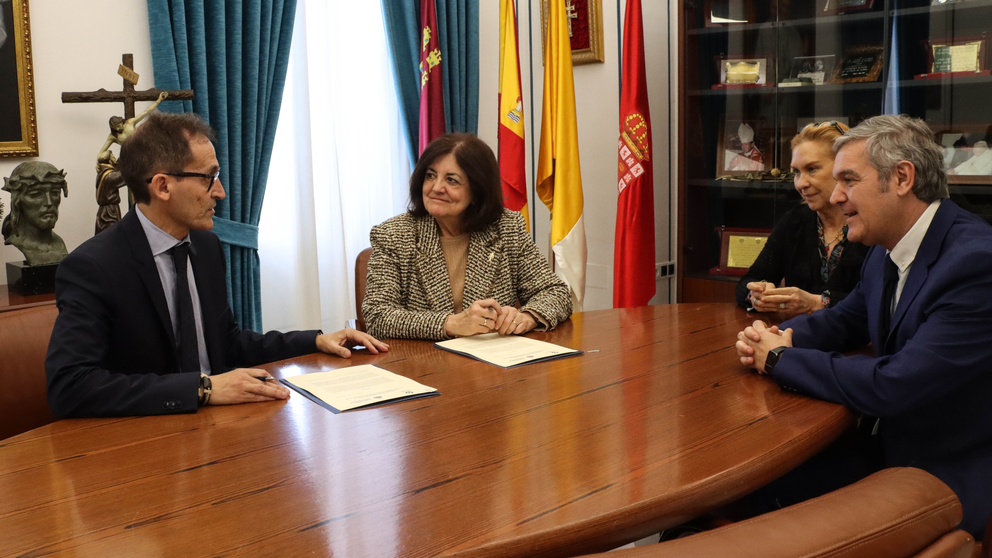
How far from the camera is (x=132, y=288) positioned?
1.77 meters

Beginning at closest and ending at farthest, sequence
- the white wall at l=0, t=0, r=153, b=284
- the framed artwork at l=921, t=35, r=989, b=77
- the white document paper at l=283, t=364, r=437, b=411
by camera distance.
A: 1. the white document paper at l=283, t=364, r=437, b=411
2. the framed artwork at l=921, t=35, r=989, b=77
3. the white wall at l=0, t=0, r=153, b=284

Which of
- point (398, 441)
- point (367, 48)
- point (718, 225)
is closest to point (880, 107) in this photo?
point (718, 225)

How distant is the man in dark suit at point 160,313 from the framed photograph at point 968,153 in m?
2.51

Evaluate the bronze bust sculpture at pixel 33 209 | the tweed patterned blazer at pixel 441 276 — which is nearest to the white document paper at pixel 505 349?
the tweed patterned blazer at pixel 441 276

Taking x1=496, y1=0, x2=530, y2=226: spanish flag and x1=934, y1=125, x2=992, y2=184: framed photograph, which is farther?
x1=496, y1=0, x2=530, y2=226: spanish flag

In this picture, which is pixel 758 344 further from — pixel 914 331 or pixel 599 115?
pixel 599 115

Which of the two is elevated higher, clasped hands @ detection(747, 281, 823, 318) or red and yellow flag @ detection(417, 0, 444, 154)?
red and yellow flag @ detection(417, 0, 444, 154)

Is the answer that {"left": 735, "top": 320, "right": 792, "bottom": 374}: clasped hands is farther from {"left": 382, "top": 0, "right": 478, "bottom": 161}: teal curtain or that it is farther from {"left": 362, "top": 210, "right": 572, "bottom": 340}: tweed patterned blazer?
{"left": 382, "top": 0, "right": 478, "bottom": 161}: teal curtain

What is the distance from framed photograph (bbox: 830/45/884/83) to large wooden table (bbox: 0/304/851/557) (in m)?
2.20

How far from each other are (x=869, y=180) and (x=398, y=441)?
119 centimetres

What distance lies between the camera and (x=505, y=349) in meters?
2.07

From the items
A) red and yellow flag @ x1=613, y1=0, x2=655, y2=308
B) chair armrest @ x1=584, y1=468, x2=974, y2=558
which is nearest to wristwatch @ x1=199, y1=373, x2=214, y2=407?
chair armrest @ x1=584, y1=468, x2=974, y2=558

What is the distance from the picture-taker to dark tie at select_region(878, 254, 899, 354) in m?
1.81

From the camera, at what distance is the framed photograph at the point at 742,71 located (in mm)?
3819
